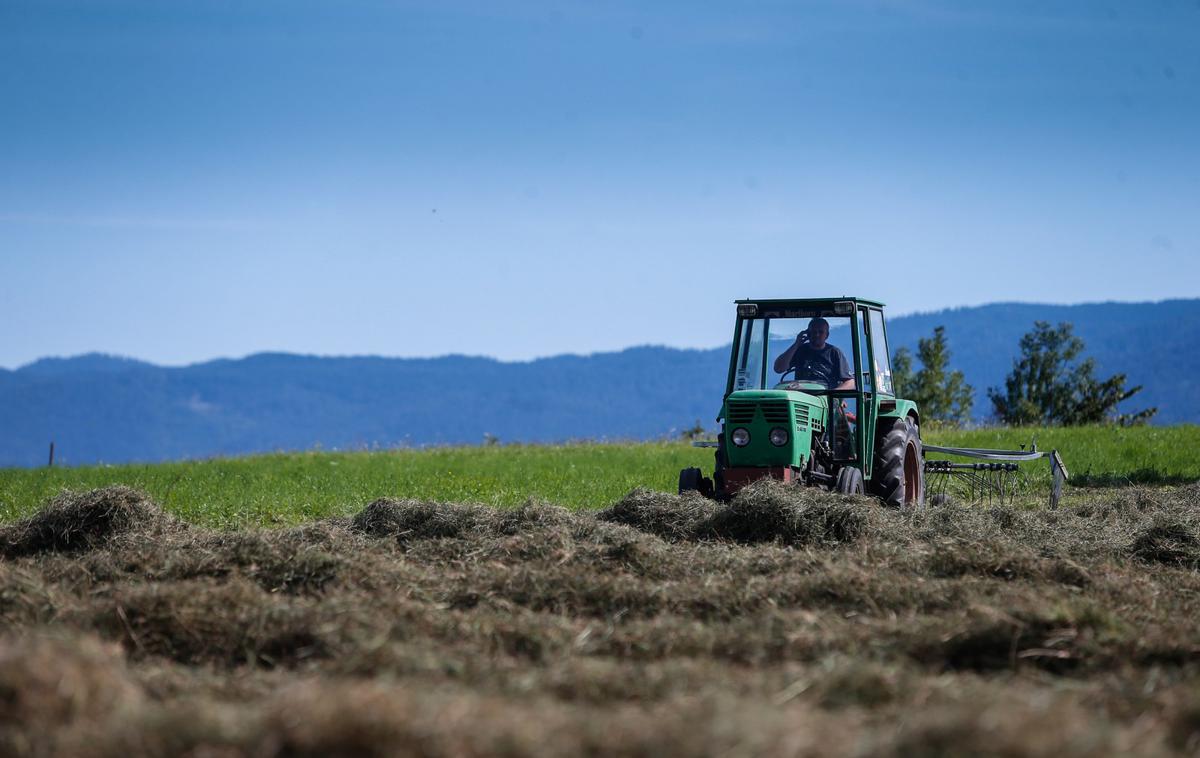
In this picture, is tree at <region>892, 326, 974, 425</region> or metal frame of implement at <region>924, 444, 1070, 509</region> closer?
metal frame of implement at <region>924, 444, 1070, 509</region>

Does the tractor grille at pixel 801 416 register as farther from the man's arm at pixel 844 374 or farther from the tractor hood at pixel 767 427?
the man's arm at pixel 844 374

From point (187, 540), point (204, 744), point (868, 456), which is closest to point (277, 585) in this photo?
point (187, 540)

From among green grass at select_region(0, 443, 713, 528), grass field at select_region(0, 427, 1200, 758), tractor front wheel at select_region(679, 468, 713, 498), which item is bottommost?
green grass at select_region(0, 443, 713, 528)

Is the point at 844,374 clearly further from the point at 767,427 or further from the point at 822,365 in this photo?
the point at 767,427

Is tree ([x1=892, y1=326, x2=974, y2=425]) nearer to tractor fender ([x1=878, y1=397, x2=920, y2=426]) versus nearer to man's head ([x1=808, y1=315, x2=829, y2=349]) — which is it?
tractor fender ([x1=878, y1=397, x2=920, y2=426])

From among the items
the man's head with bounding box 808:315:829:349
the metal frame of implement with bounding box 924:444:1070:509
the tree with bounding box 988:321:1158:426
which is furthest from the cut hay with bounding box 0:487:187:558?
the tree with bounding box 988:321:1158:426

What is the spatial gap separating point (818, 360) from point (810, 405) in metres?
0.75

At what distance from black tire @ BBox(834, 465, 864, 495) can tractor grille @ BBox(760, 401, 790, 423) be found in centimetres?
73

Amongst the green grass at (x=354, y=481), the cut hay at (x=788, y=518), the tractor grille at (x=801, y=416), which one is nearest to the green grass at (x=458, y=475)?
the green grass at (x=354, y=481)

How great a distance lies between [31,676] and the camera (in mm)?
4258

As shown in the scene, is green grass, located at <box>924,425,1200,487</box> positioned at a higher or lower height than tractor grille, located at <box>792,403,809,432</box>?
lower

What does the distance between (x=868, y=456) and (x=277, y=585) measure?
20.9 feet

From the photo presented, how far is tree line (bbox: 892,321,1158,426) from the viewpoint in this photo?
70.1 meters

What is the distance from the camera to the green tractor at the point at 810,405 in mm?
11102
